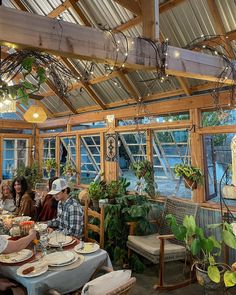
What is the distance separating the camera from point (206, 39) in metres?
3.11

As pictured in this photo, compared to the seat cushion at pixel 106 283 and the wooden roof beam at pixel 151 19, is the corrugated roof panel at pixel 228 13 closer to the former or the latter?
the wooden roof beam at pixel 151 19

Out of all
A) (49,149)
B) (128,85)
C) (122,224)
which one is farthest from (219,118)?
(49,149)

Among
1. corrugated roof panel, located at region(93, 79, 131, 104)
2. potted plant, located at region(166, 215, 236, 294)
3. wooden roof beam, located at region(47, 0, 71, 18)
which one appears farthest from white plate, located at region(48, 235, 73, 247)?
wooden roof beam, located at region(47, 0, 71, 18)

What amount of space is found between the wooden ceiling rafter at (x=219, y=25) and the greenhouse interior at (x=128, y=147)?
1 centimetres

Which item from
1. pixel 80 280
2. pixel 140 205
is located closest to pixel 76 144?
pixel 140 205

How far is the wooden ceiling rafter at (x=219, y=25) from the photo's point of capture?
9.17ft

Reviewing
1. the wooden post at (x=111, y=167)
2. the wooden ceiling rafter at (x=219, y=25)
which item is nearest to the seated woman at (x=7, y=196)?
the wooden post at (x=111, y=167)

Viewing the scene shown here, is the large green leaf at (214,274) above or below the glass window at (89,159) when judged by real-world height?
below

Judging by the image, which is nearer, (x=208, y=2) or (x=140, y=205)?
(x=208, y=2)

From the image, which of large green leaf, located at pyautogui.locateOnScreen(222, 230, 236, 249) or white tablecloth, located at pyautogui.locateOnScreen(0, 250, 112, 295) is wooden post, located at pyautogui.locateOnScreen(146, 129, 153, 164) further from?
white tablecloth, located at pyautogui.locateOnScreen(0, 250, 112, 295)

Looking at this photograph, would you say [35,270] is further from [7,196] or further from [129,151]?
[129,151]

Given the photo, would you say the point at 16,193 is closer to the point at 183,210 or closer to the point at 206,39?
the point at 183,210

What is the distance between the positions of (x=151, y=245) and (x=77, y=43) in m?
2.54

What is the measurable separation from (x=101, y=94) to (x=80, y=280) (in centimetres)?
386
